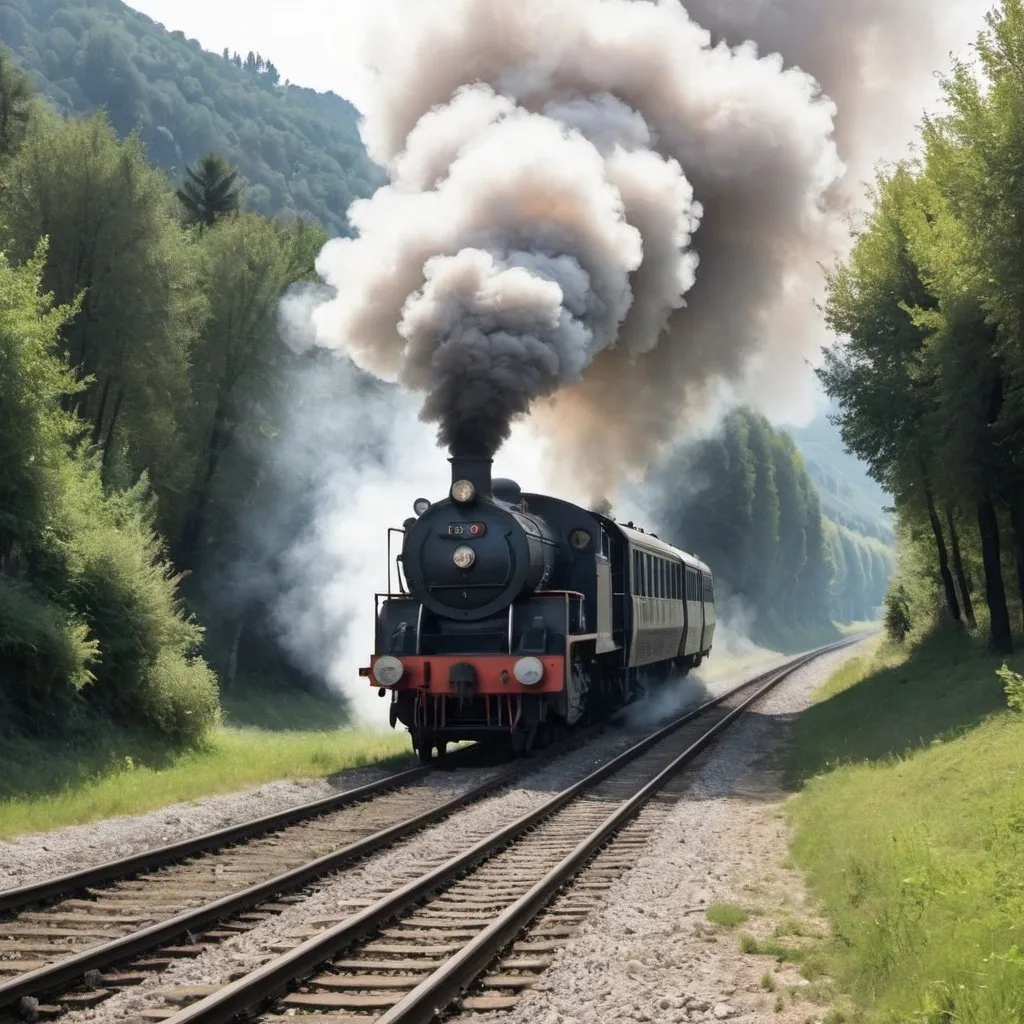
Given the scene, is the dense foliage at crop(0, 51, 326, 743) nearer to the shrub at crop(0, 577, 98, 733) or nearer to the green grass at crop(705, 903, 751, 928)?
the shrub at crop(0, 577, 98, 733)

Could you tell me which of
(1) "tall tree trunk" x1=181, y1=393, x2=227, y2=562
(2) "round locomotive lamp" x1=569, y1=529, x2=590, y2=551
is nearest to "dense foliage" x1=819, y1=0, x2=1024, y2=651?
(2) "round locomotive lamp" x1=569, y1=529, x2=590, y2=551

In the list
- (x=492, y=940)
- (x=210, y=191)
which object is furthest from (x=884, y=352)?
(x=210, y=191)

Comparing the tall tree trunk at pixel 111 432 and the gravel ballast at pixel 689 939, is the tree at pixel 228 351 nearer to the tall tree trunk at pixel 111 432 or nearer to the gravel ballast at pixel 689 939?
the tall tree trunk at pixel 111 432

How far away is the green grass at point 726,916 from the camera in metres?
6.50

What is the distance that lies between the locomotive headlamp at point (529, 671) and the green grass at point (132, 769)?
101 inches

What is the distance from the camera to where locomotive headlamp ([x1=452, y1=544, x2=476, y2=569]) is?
13.2m

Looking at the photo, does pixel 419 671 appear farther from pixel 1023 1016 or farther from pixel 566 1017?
pixel 1023 1016

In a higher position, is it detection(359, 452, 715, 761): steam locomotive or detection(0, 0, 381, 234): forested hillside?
detection(0, 0, 381, 234): forested hillside

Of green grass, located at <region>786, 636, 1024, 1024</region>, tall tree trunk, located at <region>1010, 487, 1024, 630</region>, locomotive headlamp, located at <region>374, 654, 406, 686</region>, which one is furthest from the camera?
tall tree trunk, located at <region>1010, 487, 1024, 630</region>

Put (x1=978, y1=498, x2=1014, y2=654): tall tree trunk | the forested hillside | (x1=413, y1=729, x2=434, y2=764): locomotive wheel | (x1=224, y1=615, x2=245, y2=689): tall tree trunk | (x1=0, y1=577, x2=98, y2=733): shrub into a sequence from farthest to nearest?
the forested hillside, (x1=224, y1=615, x2=245, y2=689): tall tree trunk, (x1=978, y1=498, x2=1014, y2=654): tall tree trunk, (x1=413, y1=729, x2=434, y2=764): locomotive wheel, (x1=0, y1=577, x2=98, y2=733): shrub

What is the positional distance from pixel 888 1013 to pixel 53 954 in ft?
13.5

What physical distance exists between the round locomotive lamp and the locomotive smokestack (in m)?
1.95

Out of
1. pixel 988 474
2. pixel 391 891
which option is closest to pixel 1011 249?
pixel 988 474

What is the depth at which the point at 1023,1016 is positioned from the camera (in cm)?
412
